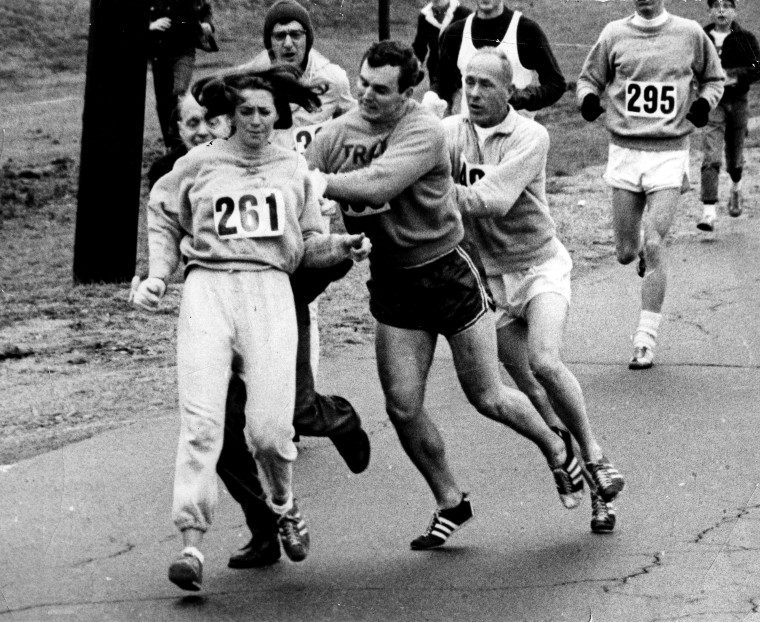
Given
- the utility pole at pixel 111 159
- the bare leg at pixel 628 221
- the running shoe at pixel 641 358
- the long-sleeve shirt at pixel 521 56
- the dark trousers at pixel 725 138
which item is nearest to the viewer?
the running shoe at pixel 641 358

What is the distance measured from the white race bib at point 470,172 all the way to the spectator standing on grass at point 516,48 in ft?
9.70

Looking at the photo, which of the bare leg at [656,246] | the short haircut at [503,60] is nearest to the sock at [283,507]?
the short haircut at [503,60]

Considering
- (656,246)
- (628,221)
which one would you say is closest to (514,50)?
(628,221)

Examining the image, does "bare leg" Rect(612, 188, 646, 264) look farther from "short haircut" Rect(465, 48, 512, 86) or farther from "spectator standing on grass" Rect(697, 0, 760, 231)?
"spectator standing on grass" Rect(697, 0, 760, 231)

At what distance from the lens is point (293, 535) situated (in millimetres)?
5676

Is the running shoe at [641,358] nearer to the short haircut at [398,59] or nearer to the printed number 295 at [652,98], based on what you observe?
the printed number 295 at [652,98]

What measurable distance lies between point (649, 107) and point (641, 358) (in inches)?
57.1

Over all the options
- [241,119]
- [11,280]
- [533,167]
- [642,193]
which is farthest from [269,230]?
[11,280]

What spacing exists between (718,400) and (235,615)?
353cm

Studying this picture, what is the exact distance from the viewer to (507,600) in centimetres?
547

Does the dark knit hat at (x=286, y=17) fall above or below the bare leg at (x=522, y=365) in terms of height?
above

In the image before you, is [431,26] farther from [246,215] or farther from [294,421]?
[246,215]

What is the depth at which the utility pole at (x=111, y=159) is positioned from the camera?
11523 mm

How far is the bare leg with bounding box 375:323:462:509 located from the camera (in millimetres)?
5992
